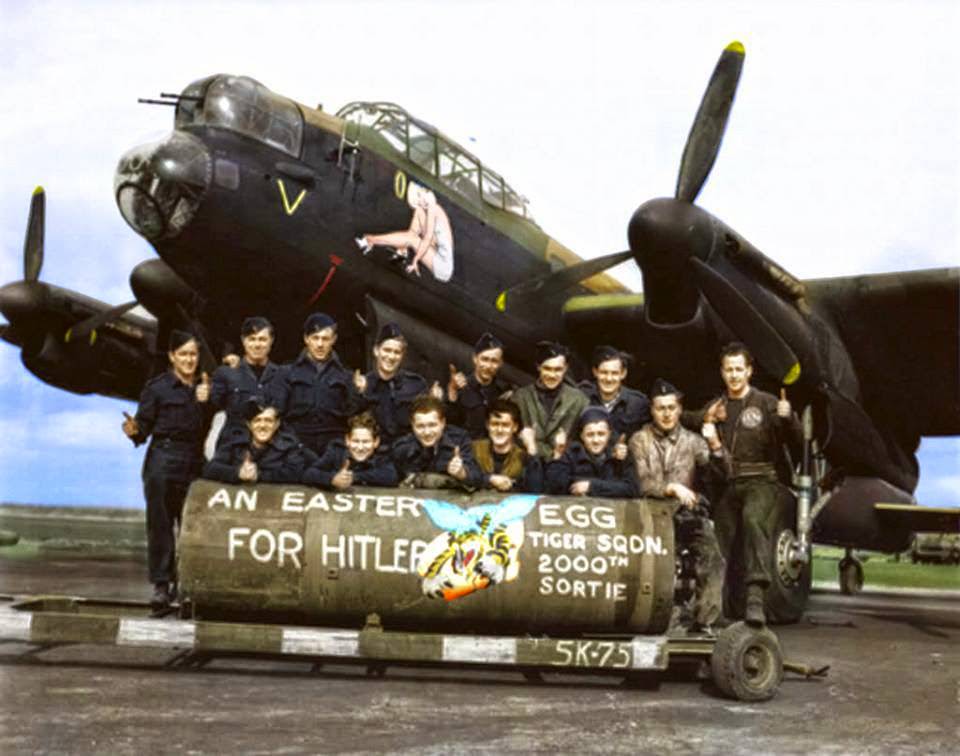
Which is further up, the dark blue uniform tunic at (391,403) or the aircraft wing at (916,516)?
the dark blue uniform tunic at (391,403)

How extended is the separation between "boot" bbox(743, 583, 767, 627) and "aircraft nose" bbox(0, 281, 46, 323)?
13.1 metres

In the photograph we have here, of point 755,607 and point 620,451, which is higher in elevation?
point 620,451

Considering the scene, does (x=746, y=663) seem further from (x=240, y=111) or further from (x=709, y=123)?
(x=240, y=111)

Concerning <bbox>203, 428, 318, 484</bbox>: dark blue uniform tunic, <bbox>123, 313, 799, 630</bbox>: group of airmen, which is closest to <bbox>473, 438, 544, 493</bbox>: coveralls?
<bbox>123, 313, 799, 630</bbox>: group of airmen

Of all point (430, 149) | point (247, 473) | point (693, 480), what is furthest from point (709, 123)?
point (247, 473)

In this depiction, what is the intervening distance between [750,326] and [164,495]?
22.8 feet

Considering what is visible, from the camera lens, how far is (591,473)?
285 inches

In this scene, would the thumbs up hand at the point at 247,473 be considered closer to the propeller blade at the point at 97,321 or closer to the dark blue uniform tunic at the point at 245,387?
the dark blue uniform tunic at the point at 245,387

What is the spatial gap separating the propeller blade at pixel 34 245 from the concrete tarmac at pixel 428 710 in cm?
1026

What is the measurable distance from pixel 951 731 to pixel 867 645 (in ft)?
14.9

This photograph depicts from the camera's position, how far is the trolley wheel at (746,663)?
6309mm

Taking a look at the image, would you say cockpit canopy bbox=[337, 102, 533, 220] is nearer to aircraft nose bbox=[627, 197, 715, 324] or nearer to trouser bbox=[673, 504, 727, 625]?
aircraft nose bbox=[627, 197, 715, 324]

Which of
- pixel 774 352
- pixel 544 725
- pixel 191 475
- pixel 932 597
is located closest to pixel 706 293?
pixel 774 352

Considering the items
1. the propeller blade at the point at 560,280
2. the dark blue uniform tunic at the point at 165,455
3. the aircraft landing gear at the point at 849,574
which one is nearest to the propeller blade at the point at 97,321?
the propeller blade at the point at 560,280
